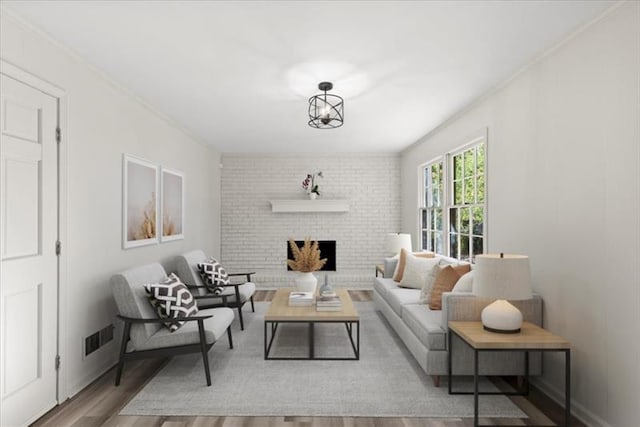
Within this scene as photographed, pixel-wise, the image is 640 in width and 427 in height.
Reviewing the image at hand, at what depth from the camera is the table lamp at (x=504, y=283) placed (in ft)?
8.57

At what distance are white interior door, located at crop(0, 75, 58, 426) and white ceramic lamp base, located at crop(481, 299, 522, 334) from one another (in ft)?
9.99

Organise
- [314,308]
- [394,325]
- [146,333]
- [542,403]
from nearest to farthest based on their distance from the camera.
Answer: [542,403], [146,333], [314,308], [394,325]

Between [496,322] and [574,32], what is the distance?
202cm

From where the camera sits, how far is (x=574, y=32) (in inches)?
106

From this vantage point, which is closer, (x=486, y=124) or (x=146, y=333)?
(x=146, y=333)

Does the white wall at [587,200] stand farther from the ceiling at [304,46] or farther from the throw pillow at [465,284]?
the throw pillow at [465,284]

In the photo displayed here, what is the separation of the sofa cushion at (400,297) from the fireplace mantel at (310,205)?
283 cm

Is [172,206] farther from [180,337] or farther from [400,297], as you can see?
[400,297]

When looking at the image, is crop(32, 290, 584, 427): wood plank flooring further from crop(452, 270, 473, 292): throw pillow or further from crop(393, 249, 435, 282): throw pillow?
crop(393, 249, 435, 282): throw pillow

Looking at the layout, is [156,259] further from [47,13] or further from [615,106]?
[615,106]

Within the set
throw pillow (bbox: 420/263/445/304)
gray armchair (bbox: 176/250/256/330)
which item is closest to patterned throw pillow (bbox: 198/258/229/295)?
gray armchair (bbox: 176/250/256/330)

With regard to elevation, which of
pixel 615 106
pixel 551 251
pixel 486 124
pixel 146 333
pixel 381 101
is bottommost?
pixel 146 333

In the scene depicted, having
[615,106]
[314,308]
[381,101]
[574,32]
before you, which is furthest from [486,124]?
[314,308]

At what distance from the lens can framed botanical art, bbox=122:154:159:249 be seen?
3.90 metres
